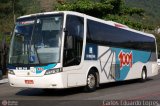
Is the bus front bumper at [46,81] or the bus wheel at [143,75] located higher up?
the bus front bumper at [46,81]

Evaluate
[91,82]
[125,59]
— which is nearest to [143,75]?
[125,59]

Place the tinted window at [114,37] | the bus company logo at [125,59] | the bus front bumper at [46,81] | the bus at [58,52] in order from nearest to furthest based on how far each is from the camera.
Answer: the bus front bumper at [46,81], the bus at [58,52], the tinted window at [114,37], the bus company logo at [125,59]

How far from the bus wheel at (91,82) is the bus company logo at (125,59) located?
3717 mm

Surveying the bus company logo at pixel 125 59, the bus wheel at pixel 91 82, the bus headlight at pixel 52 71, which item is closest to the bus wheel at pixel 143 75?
→ the bus company logo at pixel 125 59

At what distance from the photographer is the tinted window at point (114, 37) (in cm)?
1798

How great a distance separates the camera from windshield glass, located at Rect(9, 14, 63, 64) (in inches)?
604

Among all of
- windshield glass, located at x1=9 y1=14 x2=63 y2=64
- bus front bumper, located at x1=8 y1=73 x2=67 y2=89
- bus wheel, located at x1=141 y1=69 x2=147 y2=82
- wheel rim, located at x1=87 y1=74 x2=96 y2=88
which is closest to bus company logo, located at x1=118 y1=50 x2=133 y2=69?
bus wheel, located at x1=141 y1=69 x2=147 y2=82

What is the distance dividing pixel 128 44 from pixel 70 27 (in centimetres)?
731

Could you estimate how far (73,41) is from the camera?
1606cm

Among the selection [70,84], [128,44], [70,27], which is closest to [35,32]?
[70,27]

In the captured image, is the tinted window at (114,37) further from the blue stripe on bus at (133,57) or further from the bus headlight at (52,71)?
the bus headlight at (52,71)

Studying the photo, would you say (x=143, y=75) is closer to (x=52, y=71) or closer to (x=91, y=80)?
(x=91, y=80)

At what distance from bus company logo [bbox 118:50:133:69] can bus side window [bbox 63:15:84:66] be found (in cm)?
505

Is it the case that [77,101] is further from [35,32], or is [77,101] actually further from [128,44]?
[128,44]
